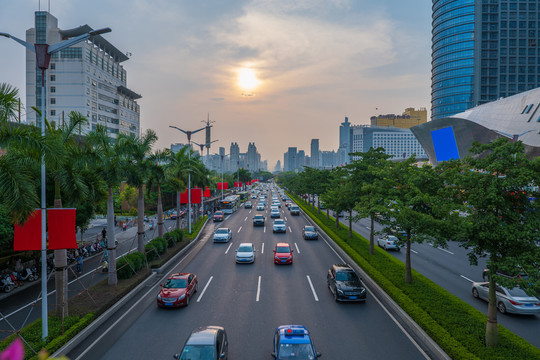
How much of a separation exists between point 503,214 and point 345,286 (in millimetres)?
8460

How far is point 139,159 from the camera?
2245cm

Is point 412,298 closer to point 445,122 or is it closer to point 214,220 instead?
point 214,220

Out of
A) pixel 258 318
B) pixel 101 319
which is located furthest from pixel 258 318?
pixel 101 319

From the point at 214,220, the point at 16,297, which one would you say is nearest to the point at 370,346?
the point at 16,297

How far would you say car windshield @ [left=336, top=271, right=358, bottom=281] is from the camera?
58.9 ft

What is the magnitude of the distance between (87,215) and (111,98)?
7403 centimetres

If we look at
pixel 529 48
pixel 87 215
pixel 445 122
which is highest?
pixel 529 48

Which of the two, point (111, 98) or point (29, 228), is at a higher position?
point (111, 98)

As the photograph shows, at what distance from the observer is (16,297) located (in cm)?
1852

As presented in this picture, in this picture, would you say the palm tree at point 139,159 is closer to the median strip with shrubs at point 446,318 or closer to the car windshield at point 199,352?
the car windshield at point 199,352

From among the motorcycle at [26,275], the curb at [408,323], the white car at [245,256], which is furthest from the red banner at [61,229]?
the curb at [408,323]

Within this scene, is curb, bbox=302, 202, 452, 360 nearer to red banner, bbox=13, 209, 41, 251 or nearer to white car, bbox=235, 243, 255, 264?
white car, bbox=235, 243, 255, 264

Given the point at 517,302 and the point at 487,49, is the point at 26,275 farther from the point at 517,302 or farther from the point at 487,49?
the point at 487,49

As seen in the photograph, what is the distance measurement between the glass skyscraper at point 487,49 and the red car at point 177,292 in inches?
4641
